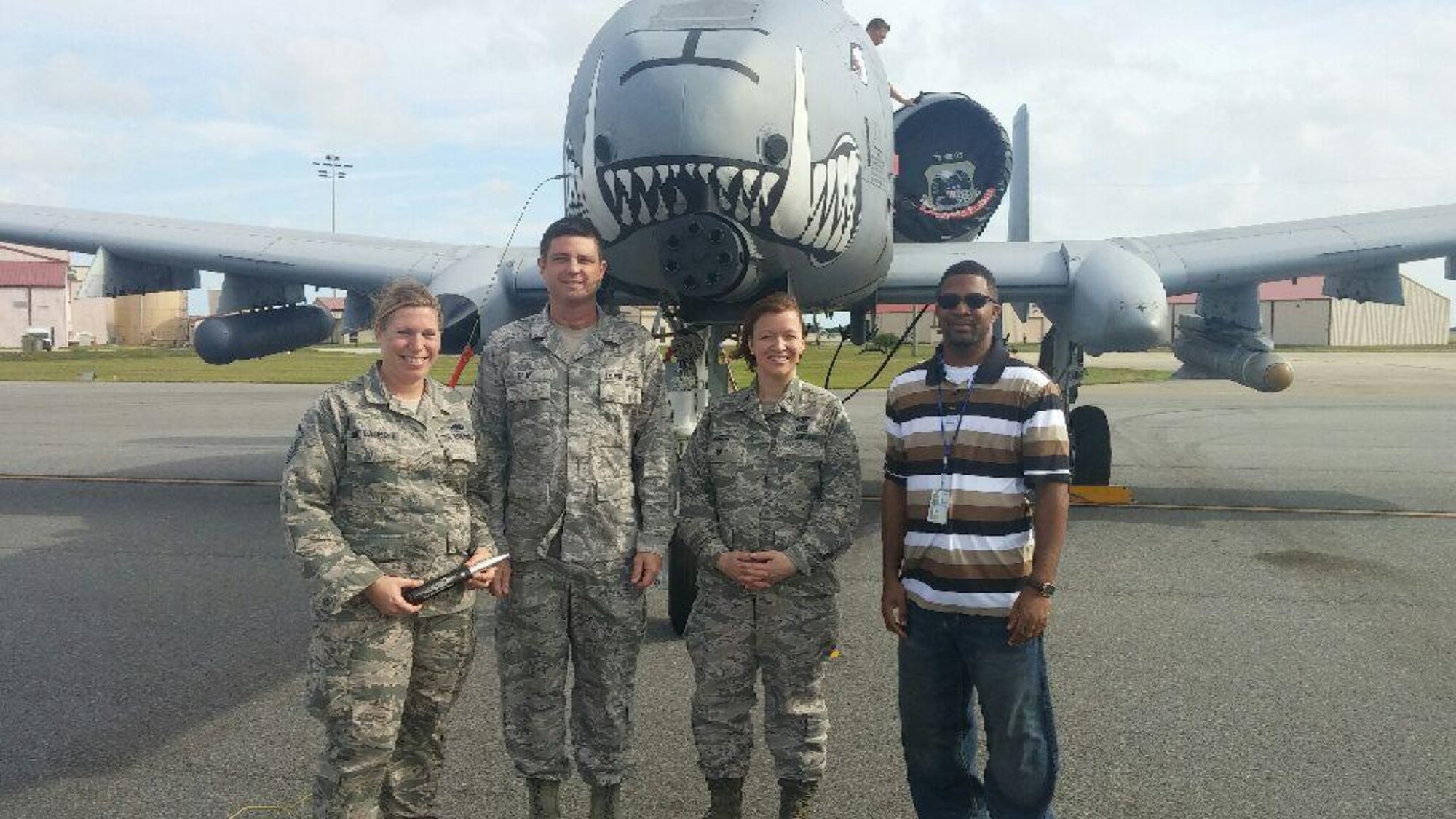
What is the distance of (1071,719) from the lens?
437cm

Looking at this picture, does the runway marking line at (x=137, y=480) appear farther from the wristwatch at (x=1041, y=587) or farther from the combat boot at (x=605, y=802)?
the wristwatch at (x=1041, y=587)

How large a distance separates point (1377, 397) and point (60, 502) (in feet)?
84.0

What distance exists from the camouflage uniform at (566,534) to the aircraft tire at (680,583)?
166 cm

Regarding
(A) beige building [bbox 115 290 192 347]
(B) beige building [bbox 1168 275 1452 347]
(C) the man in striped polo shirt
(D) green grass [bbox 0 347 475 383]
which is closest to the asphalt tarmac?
(C) the man in striped polo shirt

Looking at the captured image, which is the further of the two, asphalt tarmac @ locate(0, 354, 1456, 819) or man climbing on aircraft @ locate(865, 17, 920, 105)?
man climbing on aircraft @ locate(865, 17, 920, 105)

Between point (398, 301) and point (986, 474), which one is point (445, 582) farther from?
point (986, 474)

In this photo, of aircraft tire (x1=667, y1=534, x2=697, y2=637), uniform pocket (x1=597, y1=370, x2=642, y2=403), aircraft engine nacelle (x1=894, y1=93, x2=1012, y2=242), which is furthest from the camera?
aircraft engine nacelle (x1=894, y1=93, x2=1012, y2=242)

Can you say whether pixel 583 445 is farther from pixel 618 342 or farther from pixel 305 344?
pixel 305 344

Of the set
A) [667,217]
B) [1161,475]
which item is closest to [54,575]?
[667,217]

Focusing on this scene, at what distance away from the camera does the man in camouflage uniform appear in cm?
344

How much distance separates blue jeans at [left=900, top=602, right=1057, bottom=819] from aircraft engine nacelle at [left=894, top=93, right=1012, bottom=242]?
237 inches

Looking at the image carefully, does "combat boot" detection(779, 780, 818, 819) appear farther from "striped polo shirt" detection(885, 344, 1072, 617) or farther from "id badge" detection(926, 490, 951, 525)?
"id badge" detection(926, 490, 951, 525)

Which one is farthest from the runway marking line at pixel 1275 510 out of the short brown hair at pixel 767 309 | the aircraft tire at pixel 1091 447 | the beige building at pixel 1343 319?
the beige building at pixel 1343 319

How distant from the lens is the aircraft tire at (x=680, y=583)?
17.4 ft
